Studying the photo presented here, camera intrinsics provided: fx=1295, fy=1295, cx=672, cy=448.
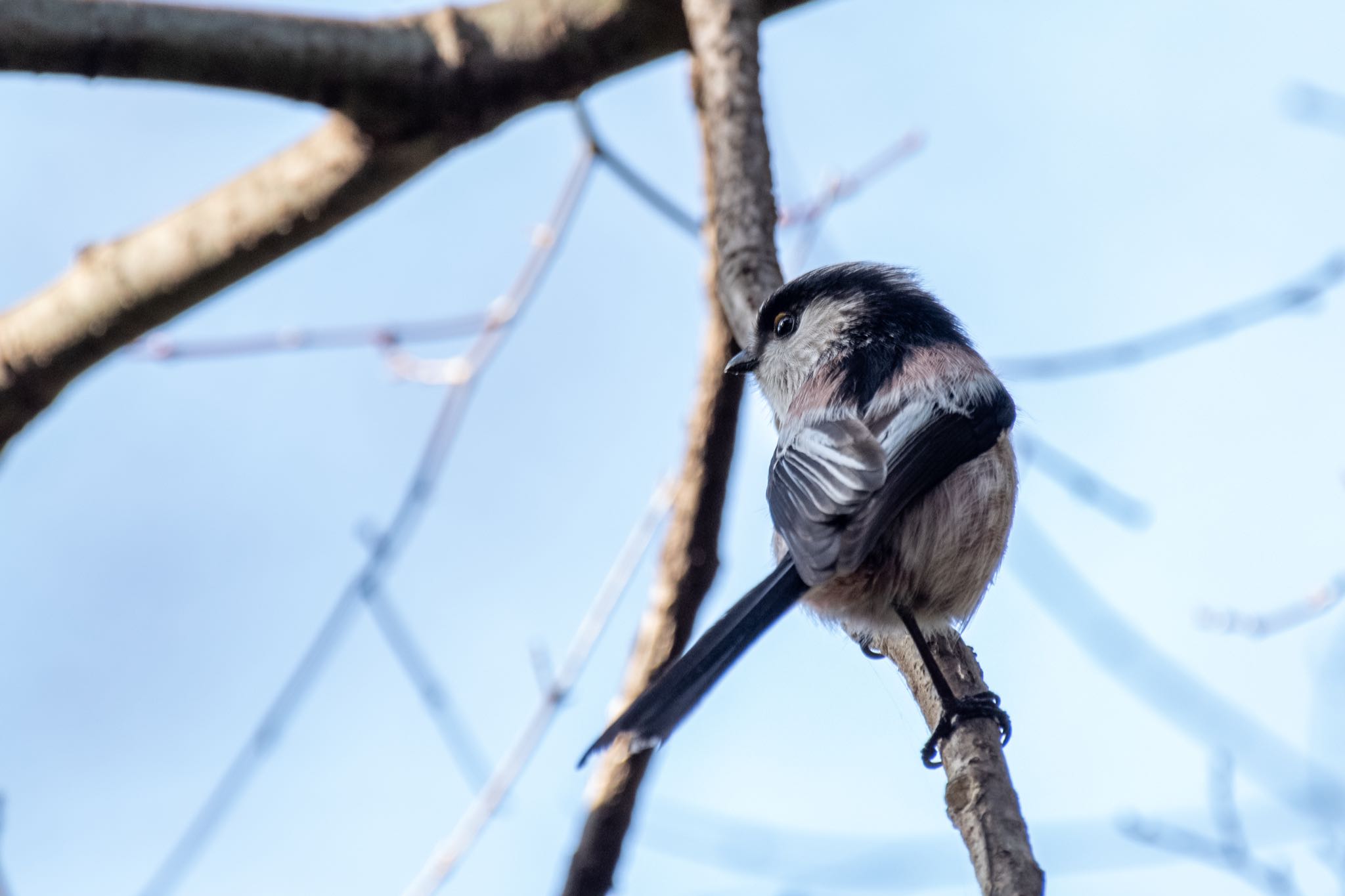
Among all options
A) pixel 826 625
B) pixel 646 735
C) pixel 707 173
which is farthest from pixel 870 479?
pixel 707 173

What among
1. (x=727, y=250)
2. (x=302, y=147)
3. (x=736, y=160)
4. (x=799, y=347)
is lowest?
(x=799, y=347)

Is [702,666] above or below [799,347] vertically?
below

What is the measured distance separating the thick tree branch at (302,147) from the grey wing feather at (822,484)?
134 centimetres

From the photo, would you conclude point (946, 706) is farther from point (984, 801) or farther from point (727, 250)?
point (727, 250)

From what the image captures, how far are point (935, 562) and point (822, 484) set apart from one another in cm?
32

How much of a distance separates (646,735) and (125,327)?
197cm

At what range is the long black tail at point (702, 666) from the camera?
2.12 meters

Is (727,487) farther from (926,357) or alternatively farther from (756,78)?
(756,78)

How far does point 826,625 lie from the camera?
111 inches

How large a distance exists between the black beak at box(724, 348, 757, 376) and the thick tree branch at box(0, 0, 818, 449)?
946 millimetres

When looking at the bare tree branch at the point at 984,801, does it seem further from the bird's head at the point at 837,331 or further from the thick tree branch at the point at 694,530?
the thick tree branch at the point at 694,530

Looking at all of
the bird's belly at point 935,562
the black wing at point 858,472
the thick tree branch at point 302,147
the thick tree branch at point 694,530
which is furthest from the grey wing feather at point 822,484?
the thick tree branch at point 302,147

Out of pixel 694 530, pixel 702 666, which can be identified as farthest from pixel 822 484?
pixel 694 530

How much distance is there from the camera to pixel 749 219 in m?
3.06
